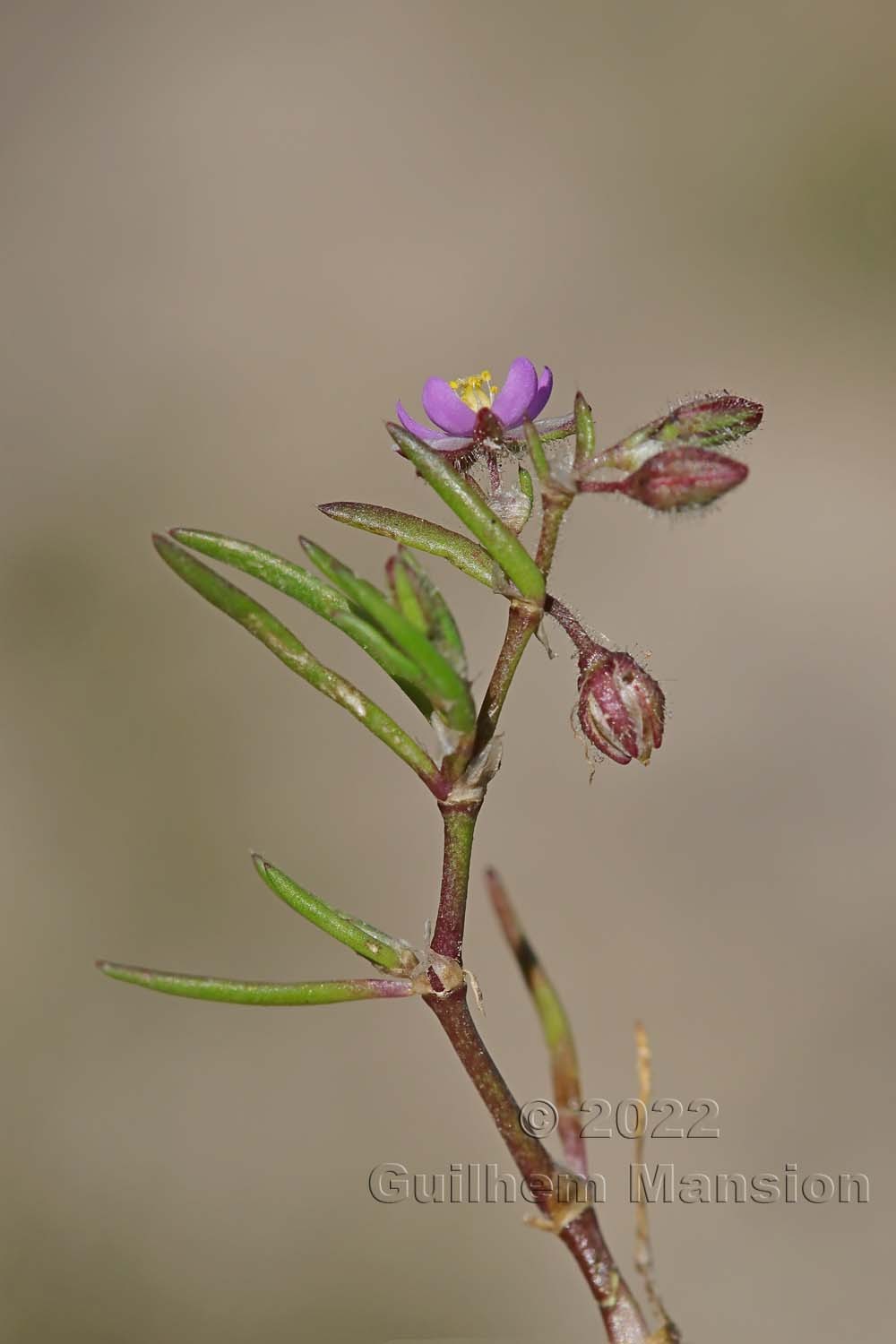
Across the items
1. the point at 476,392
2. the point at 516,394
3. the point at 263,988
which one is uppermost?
the point at 476,392

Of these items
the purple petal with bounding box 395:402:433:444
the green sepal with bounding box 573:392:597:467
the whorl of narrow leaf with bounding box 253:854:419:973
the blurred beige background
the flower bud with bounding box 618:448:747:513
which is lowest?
the whorl of narrow leaf with bounding box 253:854:419:973

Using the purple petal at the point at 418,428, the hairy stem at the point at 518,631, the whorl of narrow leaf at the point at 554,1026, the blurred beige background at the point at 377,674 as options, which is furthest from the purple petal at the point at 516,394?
the blurred beige background at the point at 377,674

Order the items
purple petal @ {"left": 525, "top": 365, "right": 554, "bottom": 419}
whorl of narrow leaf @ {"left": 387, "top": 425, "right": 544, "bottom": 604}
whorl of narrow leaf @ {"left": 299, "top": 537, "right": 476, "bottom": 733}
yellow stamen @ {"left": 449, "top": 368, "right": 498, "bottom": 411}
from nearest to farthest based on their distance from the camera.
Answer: whorl of narrow leaf @ {"left": 299, "top": 537, "right": 476, "bottom": 733} → whorl of narrow leaf @ {"left": 387, "top": 425, "right": 544, "bottom": 604} → purple petal @ {"left": 525, "top": 365, "right": 554, "bottom": 419} → yellow stamen @ {"left": 449, "top": 368, "right": 498, "bottom": 411}

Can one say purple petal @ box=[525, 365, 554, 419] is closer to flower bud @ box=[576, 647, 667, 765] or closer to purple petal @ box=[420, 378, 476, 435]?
purple petal @ box=[420, 378, 476, 435]

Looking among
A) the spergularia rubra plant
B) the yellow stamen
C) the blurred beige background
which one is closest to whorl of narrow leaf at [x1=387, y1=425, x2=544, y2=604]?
the spergularia rubra plant

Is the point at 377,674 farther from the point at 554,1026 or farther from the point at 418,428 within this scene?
the point at 554,1026

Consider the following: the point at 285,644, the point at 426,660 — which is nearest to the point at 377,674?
the point at 285,644

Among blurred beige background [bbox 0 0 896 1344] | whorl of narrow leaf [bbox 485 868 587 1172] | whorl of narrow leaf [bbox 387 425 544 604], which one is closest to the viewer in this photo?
whorl of narrow leaf [bbox 485 868 587 1172]
